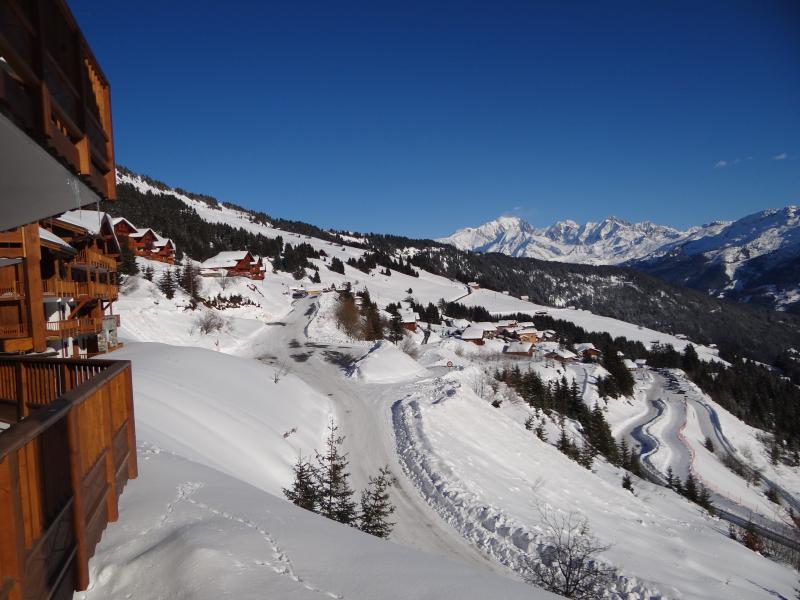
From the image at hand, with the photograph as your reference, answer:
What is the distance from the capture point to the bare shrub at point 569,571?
958cm

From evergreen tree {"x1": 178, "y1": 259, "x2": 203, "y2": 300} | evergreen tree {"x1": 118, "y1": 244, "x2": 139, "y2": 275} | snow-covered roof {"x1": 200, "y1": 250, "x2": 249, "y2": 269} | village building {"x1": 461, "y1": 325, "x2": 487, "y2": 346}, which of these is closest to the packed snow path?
evergreen tree {"x1": 178, "y1": 259, "x2": 203, "y2": 300}

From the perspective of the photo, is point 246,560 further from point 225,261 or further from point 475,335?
point 475,335

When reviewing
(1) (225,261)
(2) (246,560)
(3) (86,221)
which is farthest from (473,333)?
(2) (246,560)

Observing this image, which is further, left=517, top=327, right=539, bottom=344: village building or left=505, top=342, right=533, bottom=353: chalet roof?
left=517, top=327, right=539, bottom=344: village building

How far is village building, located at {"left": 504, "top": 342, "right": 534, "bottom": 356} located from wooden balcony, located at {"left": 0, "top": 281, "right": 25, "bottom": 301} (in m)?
68.7

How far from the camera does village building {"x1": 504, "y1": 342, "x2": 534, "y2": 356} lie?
7681 cm

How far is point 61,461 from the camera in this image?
3371mm

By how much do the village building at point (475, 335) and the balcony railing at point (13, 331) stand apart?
64.1 m

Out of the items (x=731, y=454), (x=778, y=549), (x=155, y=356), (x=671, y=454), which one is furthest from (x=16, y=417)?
(x=731, y=454)

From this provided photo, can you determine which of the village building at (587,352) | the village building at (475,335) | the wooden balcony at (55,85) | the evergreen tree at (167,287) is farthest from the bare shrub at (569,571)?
the village building at (587,352)

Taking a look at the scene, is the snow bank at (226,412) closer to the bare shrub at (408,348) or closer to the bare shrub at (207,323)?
the bare shrub at (207,323)

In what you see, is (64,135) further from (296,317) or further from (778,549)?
(296,317)

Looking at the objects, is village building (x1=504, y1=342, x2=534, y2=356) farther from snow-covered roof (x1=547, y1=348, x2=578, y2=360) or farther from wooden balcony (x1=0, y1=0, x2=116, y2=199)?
wooden balcony (x1=0, y1=0, x2=116, y2=199)

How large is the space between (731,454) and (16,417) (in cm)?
6563
